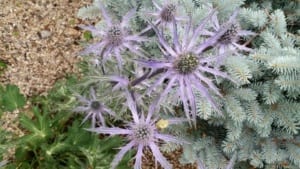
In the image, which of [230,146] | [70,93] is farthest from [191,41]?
[70,93]

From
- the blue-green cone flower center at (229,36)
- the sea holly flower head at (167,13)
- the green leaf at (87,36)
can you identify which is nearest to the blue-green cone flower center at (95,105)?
the sea holly flower head at (167,13)

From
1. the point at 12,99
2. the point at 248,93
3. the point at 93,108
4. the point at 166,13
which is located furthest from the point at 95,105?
the point at 248,93

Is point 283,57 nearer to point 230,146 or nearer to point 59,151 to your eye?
point 230,146

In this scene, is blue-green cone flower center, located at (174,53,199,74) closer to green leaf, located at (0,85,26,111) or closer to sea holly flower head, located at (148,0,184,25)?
sea holly flower head, located at (148,0,184,25)

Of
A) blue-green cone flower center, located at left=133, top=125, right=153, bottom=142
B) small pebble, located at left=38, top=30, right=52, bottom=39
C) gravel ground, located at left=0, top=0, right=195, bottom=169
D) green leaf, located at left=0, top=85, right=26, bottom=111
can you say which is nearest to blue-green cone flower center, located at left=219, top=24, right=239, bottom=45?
blue-green cone flower center, located at left=133, top=125, right=153, bottom=142

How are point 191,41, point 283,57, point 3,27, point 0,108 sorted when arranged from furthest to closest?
1. point 3,27
2. point 0,108
3. point 283,57
4. point 191,41

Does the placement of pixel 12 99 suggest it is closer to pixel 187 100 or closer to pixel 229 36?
pixel 187 100

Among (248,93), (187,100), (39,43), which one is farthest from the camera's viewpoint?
(39,43)

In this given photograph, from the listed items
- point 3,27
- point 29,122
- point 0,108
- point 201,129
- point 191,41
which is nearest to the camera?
point 191,41
